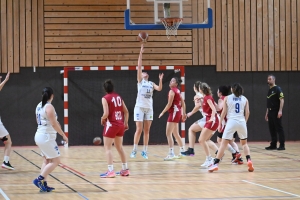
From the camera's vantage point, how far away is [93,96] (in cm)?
1842

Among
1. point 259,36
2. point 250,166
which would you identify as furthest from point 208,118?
point 259,36

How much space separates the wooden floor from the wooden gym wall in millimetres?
4393

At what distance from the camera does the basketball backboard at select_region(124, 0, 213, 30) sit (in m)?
15.0

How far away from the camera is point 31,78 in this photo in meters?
18.1

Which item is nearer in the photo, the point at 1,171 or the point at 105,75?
the point at 1,171

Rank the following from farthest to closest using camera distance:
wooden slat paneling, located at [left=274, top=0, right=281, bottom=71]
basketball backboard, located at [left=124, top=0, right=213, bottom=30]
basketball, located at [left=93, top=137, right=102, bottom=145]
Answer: wooden slat paneling, located at [left=274, top=0, right=281, bottom=71] < basketball, located at [left=93, top=137, right=102, bottom=145] < basketball backboard, located at [left=124, top=0, right=213, bottom=30]

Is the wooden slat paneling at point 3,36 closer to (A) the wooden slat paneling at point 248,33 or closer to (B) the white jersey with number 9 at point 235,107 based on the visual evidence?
(A) the wooden slat paneling at point 248,33

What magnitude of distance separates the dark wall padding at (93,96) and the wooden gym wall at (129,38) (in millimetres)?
315

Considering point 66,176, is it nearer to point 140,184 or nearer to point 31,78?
point 140,184

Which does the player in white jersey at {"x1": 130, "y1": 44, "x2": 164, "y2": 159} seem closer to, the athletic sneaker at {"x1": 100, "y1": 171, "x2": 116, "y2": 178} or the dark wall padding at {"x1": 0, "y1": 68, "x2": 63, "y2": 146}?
the athletic sneaker at {"x1": 100, "y1": 171, "x2": 116, "y2": 178}

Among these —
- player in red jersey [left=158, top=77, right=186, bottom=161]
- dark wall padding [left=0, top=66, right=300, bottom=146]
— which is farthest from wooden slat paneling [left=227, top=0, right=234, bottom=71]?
player in red jersey [left=158, top=77, right=186, bottom=161]

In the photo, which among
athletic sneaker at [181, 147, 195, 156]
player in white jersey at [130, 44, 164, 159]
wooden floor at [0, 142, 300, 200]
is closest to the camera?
wooden floor at [0, 142, 300, 200]

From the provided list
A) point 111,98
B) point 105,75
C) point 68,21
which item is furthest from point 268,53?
point 111,98

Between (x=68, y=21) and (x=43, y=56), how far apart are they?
1.37 m
